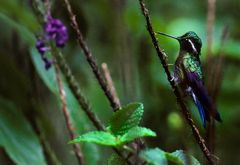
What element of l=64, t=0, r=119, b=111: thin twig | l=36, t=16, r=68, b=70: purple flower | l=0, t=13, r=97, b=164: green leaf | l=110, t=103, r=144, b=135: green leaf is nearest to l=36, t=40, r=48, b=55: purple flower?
l=36, t=16, r=68, b=70: purple flower

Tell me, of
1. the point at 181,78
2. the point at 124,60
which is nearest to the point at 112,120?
the point at 181,78

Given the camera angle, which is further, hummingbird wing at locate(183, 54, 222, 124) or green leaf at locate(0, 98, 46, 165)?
green leaf at locate(0, 98, 46, 165)

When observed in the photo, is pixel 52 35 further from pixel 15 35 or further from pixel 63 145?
pixel 63 145

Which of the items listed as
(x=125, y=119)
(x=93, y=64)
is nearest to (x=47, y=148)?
(x=93, y=64)

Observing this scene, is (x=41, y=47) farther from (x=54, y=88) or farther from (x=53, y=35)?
(x=54, y=88)

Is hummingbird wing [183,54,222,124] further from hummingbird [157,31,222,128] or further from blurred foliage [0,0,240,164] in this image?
blurred foliage [0,0,240,164]
